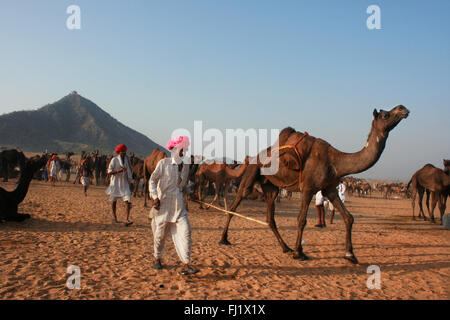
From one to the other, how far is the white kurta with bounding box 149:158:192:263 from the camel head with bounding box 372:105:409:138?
3972 millimetres

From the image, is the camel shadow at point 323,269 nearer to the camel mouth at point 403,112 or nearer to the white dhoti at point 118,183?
the camel mouth at point 403,112

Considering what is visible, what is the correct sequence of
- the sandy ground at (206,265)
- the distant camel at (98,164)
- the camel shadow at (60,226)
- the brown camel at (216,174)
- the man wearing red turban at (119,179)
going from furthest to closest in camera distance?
the distant camel at (98,164) < the brown camel at (216,174) < the man wearing red turban at (119,179) < the camel shadow at (60,226) < the sandy ground at (206,265)

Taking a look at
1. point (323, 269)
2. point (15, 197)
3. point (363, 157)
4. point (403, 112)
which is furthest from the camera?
point (15, 197)

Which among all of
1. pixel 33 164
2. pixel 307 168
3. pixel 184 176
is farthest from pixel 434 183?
pixel 33 164

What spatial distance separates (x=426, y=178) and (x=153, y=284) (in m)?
15.7

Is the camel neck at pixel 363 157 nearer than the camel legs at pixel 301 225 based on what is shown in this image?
Yes

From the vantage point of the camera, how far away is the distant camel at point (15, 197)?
805 centimetres

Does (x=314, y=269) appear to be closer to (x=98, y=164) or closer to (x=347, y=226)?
(x=347, y=226)

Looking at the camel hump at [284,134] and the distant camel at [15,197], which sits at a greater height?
the camel hump at [284,134]

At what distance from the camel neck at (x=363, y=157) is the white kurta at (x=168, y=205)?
3447 mm

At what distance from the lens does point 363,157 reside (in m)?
6.20

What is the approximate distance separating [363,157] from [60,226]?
25.8ft

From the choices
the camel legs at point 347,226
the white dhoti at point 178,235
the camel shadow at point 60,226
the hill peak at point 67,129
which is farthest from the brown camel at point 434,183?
the hill peak at point 67,129

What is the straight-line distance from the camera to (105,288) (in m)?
4.14
